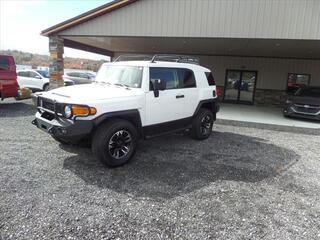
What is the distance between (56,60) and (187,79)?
6.76 meters

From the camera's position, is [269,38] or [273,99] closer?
[269,38]

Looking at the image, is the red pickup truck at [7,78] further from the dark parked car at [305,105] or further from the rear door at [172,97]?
the dark parked car at [305,105]

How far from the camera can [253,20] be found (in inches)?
337

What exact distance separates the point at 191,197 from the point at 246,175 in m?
1.41

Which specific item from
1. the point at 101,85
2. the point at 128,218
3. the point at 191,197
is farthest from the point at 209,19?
the point at 128,218

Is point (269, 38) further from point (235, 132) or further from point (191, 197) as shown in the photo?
point (191, 197)

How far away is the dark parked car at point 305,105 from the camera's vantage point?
33.3 ft

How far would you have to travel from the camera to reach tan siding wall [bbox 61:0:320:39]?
838cm

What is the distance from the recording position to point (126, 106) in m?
4.59

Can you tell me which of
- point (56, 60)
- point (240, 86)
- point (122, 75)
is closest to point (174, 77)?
point (122, 75)

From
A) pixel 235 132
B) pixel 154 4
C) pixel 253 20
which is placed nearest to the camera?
pixel 235 132

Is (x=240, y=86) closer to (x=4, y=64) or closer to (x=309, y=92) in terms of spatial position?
(x=309, y=92)

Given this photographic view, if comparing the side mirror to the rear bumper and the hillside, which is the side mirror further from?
the hillside

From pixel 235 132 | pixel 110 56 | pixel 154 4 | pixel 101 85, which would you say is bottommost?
pixel 235 132
